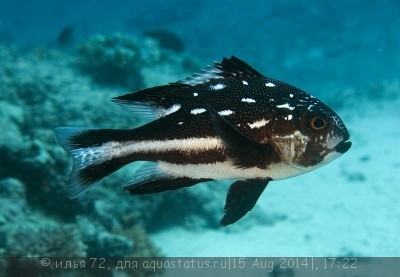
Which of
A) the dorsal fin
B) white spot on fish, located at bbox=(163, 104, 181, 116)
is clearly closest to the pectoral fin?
white spot on fish, located at bbox=(163, 104, 181, 116)

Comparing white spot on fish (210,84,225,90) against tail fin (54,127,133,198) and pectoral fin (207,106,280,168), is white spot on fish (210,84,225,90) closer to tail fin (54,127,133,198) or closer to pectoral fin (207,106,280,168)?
pectoral fin (207,106,280,168)

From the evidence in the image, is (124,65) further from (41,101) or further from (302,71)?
(302,71)

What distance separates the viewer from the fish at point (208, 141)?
7.31 feet

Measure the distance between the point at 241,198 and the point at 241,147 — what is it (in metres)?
0.38

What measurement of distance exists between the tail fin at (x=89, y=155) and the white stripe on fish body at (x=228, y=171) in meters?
0.36

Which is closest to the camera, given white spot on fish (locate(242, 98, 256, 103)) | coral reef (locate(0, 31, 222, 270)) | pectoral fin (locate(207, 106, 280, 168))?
pectoral fin (locate(207, 106, 280, 168))

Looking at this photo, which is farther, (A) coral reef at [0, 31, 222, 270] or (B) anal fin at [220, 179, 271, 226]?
(A) coral reef at [0, 31, 222, 270]

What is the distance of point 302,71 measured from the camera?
26109mm

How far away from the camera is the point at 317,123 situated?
2.29 meters

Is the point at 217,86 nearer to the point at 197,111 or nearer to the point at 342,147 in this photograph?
the point at 197,111

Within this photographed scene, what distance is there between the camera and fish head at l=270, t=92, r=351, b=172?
88.1 inches

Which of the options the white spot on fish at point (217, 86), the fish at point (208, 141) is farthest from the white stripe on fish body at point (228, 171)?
the white spot on fish at point (217, 86)

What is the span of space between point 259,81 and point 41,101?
858cm

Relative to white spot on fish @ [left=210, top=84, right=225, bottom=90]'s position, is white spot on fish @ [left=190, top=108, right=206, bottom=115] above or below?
below
